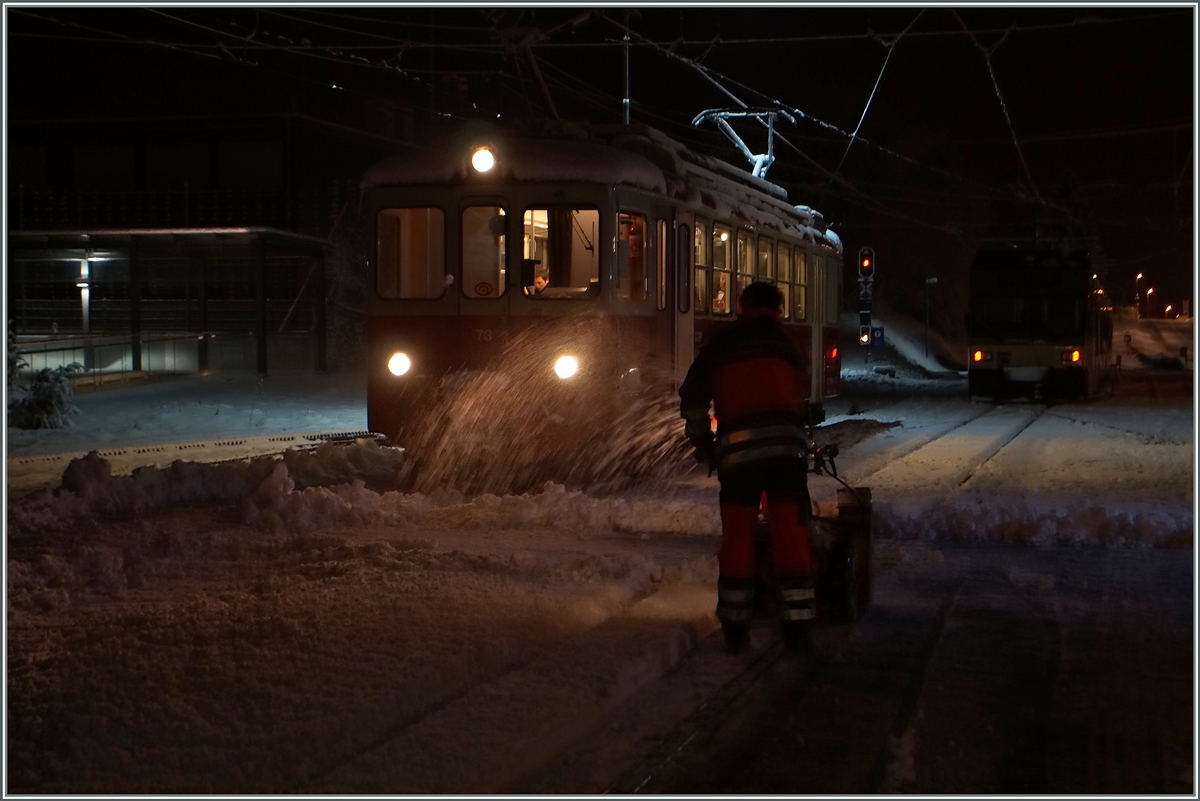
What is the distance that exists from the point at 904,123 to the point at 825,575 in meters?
57.5

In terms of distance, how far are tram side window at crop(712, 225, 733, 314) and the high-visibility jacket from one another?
27.4 ft

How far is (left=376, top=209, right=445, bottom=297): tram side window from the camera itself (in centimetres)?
1308

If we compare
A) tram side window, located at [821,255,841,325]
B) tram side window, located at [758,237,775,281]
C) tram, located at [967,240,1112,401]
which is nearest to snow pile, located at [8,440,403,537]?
tram side window, located at [758,237,775,281]

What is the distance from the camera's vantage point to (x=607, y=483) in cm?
1278

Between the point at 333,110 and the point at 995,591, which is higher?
the point at 333,110

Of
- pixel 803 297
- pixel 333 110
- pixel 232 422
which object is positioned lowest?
pixel 232 422

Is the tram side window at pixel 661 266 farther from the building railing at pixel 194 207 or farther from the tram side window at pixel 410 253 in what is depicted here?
the building railing at pixel 194 207

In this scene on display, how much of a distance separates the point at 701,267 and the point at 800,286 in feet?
16.0

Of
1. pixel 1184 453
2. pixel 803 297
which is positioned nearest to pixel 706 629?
pixel 1184 453

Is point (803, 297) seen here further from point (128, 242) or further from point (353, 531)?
point (128, 242)

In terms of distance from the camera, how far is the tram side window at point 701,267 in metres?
14.3

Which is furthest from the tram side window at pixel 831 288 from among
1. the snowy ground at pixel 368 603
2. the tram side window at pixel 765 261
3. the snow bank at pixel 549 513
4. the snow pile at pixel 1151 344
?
the snow pile at pixel 1151 344

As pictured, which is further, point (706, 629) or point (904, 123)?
point (904, 123)

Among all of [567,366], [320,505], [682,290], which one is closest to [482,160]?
[567,366]
